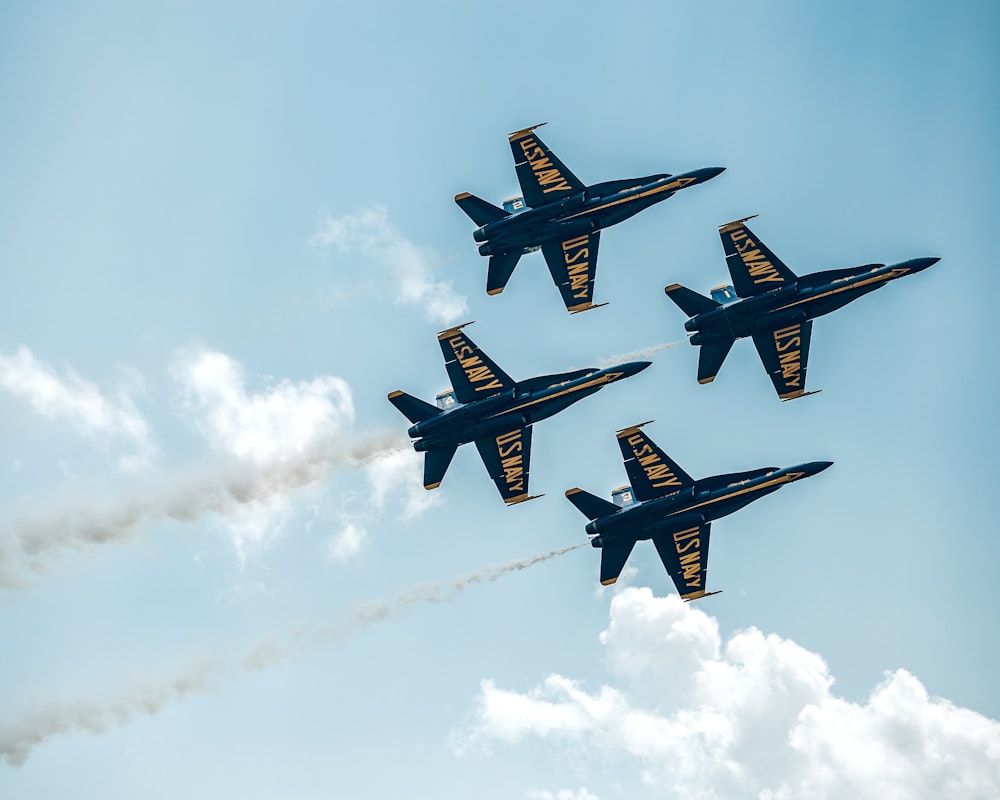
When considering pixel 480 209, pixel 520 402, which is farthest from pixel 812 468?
pixel 480 209

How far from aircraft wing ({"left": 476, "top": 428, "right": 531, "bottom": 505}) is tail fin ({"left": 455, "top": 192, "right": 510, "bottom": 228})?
15.0m

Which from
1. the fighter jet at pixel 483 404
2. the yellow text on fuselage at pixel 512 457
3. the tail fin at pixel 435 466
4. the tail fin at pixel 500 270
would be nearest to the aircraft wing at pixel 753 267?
the fighter jet at pixel 483 404

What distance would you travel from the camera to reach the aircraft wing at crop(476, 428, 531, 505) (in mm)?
123938

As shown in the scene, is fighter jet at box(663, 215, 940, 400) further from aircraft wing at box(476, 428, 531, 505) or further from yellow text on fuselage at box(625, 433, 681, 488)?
aircraft wing at box(476, 428, 531, 505)

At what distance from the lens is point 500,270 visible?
127m

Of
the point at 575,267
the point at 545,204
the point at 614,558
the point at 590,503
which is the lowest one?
the point at 614,558

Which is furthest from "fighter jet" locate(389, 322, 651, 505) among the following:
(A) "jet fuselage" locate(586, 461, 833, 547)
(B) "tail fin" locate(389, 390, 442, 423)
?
(A) "jet fuselage" locate(586, 461, 833, 547)

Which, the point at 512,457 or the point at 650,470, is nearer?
the point at 650,470

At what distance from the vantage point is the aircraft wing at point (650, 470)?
122188mm

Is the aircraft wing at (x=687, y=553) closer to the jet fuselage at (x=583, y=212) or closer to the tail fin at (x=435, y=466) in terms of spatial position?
the tail fin at (x=435, y=466)

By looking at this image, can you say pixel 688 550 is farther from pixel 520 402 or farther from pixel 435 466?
pixel 435 466

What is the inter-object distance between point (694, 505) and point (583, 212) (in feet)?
72.6

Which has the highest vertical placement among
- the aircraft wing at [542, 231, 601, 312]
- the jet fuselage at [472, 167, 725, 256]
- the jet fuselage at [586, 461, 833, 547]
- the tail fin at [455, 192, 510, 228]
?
the tail fin at [455, 192, 510, 228]

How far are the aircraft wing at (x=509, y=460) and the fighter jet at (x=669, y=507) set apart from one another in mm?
4631
